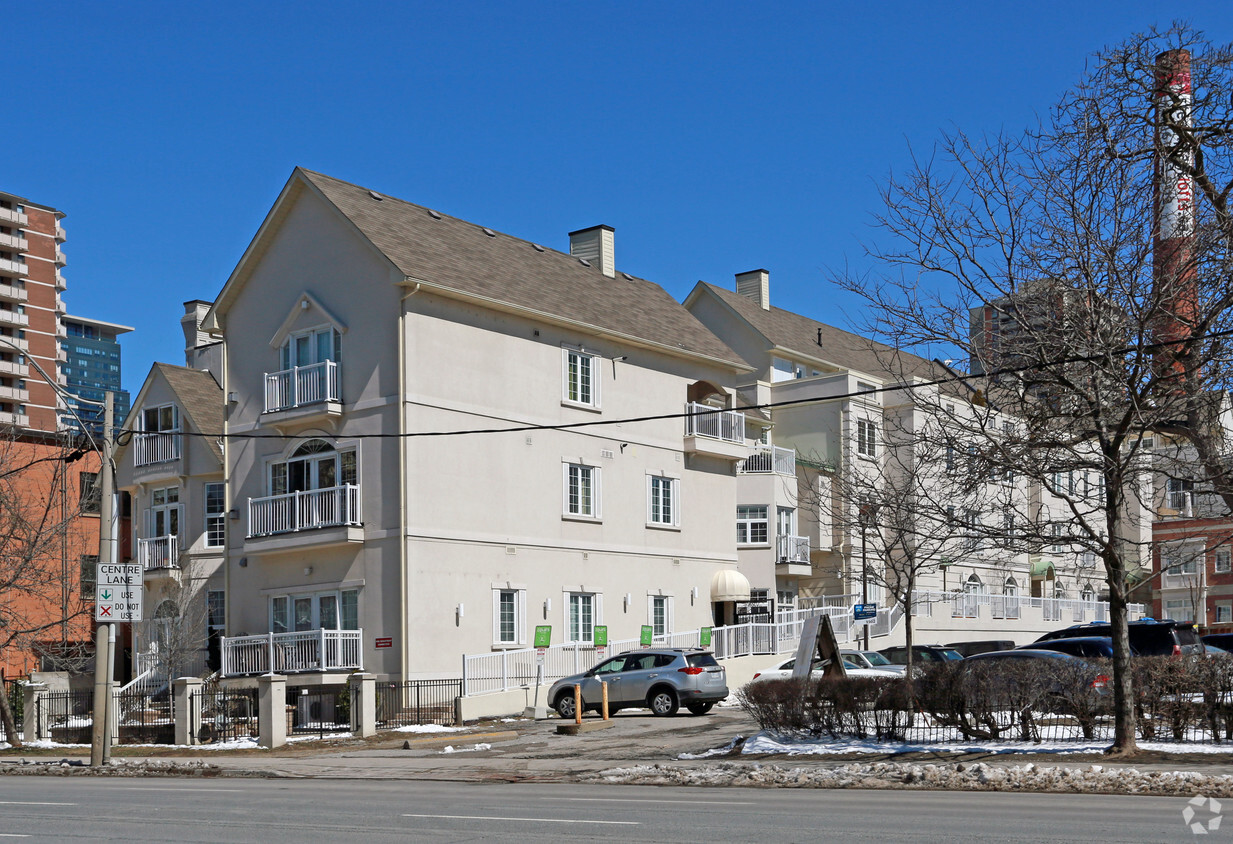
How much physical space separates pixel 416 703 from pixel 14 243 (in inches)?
3850

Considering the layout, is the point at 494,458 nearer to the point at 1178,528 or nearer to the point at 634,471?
the point at 634,471

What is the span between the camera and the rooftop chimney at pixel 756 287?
59.7 m

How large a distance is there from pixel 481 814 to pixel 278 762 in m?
11.6

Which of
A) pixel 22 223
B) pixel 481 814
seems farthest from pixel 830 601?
pixel 22 223

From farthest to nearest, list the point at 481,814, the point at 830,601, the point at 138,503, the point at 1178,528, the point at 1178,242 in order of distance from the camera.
Result: 1. the point at 1178,528
2. the point at 830,601
3. the point at 138,503
4. the point at 1178,242
5. the point at 481,814

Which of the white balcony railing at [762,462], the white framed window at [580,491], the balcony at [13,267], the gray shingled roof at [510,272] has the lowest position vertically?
the white framed window at [580,491]

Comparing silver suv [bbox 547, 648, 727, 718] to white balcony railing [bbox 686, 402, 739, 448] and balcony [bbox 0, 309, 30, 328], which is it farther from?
balcony [bbox 0, 309, 30, 328]

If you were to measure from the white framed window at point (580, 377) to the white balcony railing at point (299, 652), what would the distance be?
955 cm

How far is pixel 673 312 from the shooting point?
4712cm

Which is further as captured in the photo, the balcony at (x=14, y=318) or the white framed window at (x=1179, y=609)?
the balcony at (x=14, y=318)

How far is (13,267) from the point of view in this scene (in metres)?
114

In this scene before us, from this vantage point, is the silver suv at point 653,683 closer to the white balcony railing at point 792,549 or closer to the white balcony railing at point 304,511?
the white balcony railing at point 304,511

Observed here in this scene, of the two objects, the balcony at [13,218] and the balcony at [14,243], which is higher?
the balcony at [13,218]

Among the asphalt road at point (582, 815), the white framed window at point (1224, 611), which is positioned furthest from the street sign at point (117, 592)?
the white framed window at point (1224, 611)
